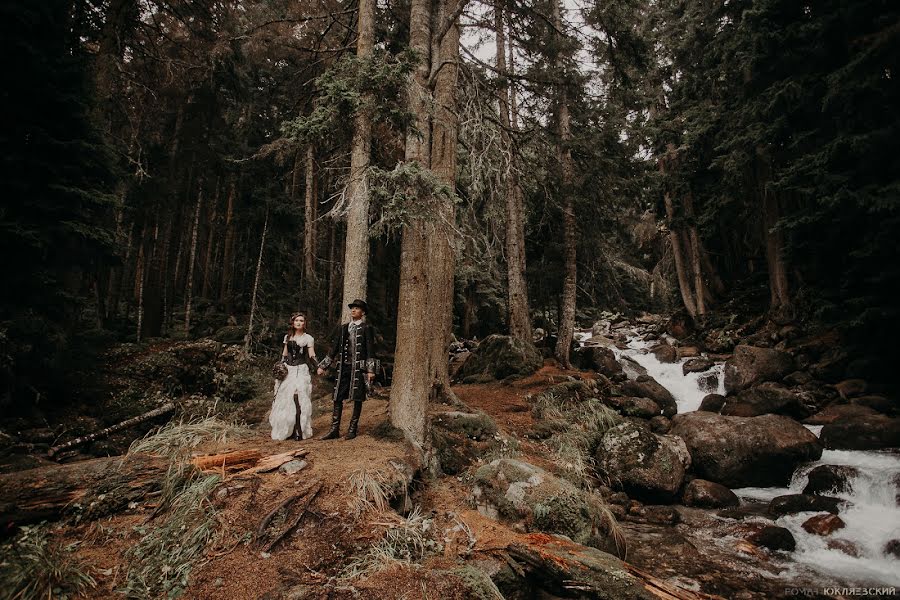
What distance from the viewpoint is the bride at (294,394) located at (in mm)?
5887

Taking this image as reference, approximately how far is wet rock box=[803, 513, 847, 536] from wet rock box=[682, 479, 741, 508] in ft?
3.82

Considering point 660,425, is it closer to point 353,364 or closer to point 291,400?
point 353,364

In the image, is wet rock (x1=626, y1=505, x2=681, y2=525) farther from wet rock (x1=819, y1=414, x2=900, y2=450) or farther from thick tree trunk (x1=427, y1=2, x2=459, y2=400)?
wet rock (x1=819, y1=414, x2=900, y2=450)

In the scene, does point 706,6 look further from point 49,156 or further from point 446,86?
point 49,156

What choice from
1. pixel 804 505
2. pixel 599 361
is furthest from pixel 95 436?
pixel 599 361

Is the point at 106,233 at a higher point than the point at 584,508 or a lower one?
higher

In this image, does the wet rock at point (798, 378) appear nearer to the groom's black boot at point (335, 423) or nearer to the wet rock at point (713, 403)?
the wet rock at point (713, 403)

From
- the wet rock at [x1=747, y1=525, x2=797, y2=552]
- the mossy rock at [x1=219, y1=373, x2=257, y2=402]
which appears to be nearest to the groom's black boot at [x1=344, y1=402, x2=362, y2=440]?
the wet rock at [x1=747, y1=525, x2=797, y2=552]

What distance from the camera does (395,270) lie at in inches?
700

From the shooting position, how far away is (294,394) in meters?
5.90

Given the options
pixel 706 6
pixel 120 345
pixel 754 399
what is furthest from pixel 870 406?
pixel 120 345

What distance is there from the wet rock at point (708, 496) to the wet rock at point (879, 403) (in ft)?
16.6

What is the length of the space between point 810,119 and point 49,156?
20.3 metres

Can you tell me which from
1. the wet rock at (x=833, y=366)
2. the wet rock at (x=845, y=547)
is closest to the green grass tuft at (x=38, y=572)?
the wet rock at (x=845, y=547)
